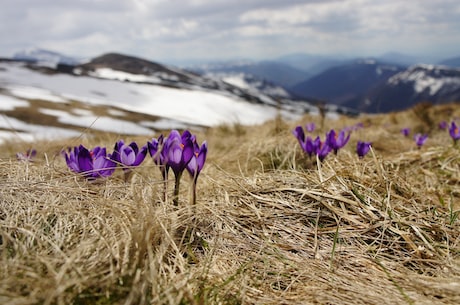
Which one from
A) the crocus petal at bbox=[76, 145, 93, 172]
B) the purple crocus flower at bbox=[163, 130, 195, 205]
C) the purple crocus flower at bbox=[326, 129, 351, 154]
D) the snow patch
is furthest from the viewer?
the snow patch

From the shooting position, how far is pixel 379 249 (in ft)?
5.81

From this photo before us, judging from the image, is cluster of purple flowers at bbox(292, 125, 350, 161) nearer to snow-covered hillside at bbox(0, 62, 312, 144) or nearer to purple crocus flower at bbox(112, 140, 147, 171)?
purple crocus flower at bbox(112, 140, 147, 171)

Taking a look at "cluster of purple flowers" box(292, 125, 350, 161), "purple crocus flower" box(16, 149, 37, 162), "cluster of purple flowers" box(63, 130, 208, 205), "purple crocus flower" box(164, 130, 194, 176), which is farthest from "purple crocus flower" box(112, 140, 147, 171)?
"cluster of purple flowers" box(292, 125, 350, 161)

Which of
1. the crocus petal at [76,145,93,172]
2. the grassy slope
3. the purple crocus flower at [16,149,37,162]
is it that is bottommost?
the grassy slope

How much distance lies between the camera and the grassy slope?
1.29 meters

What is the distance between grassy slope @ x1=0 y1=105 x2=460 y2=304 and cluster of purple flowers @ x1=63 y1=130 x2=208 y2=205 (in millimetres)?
105

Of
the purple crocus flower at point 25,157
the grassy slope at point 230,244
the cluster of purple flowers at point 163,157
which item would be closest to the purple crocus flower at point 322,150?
the grassy slope at point 230,244

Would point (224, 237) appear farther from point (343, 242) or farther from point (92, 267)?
point (92, 267)

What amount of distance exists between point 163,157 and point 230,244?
0.59 meters

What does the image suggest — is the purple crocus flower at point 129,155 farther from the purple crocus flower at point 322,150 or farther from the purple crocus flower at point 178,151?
the purple crocus flower at point 322,150

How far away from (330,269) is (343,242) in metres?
0.25

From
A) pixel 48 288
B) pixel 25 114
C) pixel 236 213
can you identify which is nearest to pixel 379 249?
pixel 236 213

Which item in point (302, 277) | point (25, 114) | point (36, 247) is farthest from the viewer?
point (25, 114)

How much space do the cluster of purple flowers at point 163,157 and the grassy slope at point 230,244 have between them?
0.11m
